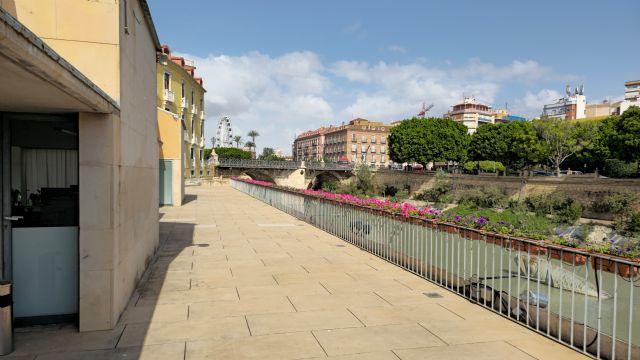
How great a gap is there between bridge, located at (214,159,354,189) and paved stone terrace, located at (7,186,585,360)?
54.4m

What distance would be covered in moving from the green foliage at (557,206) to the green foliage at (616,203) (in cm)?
179

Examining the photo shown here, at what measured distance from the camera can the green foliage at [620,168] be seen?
46.5m

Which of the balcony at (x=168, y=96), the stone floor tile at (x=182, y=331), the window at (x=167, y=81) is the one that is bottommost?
the stone floor tile at (x=182, y=331)

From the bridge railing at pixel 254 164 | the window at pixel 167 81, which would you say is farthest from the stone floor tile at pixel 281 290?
the bridge railing at pixel 254 164

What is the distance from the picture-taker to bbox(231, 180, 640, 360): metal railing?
4289 mm

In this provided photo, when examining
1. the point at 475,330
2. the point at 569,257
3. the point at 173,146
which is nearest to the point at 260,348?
the point at 475,330

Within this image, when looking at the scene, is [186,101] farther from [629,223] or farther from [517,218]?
[629,223]

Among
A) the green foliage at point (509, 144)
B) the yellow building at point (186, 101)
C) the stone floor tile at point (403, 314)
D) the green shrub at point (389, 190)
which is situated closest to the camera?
the stone floor tile at point (403, 314)

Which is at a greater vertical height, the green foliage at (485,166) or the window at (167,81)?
the window at (167,81)

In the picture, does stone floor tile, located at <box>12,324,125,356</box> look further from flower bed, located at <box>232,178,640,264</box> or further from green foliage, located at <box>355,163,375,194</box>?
green foliage, located at <box>355,163,375,194</box>

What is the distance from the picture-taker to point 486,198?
48.1 metres

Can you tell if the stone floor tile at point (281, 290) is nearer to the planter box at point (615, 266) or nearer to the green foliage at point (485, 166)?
the planter box at point (615, 266)

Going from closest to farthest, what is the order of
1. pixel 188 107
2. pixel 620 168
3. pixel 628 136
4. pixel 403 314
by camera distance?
pixel 403 314
pixel 628 136
pixel 620 168
pixel 188 107

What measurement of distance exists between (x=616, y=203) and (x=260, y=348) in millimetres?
40103
